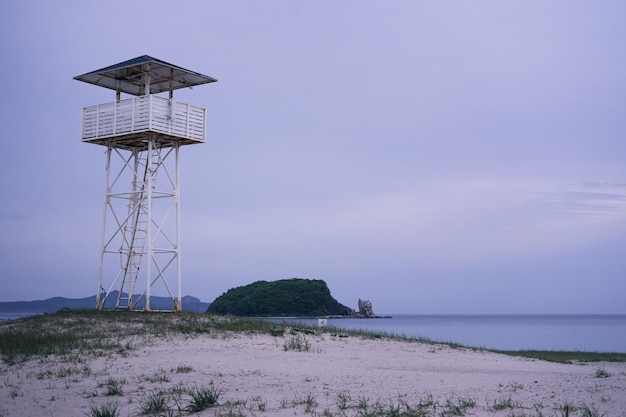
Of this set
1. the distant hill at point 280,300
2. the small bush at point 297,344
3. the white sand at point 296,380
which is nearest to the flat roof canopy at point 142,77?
the white sand at point 296,380

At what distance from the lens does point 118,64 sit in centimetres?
2812

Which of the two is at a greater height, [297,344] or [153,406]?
[297,344]

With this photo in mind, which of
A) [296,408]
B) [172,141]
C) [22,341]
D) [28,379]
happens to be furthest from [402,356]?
[172,141]

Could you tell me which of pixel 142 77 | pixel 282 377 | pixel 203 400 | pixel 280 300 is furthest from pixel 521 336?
pixel 203 400

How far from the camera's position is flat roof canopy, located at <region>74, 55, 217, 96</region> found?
90.6 ft

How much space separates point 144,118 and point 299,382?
17511 millimetres

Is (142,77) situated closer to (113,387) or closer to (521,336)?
(113,387)


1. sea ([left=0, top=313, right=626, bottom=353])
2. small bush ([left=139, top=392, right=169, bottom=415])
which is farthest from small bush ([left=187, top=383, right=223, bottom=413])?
sea ([left=0, top=313, right=626, bottom=353])

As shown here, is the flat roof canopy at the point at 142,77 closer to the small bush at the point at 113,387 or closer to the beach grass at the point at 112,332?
the beach grass at the point at 112,332

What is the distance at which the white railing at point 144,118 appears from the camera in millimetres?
26969

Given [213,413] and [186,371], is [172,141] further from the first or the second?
[213,413]

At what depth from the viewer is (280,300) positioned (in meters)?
100

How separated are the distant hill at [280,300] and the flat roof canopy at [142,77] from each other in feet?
202

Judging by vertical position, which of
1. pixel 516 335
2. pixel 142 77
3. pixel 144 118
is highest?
pixel 142 77
